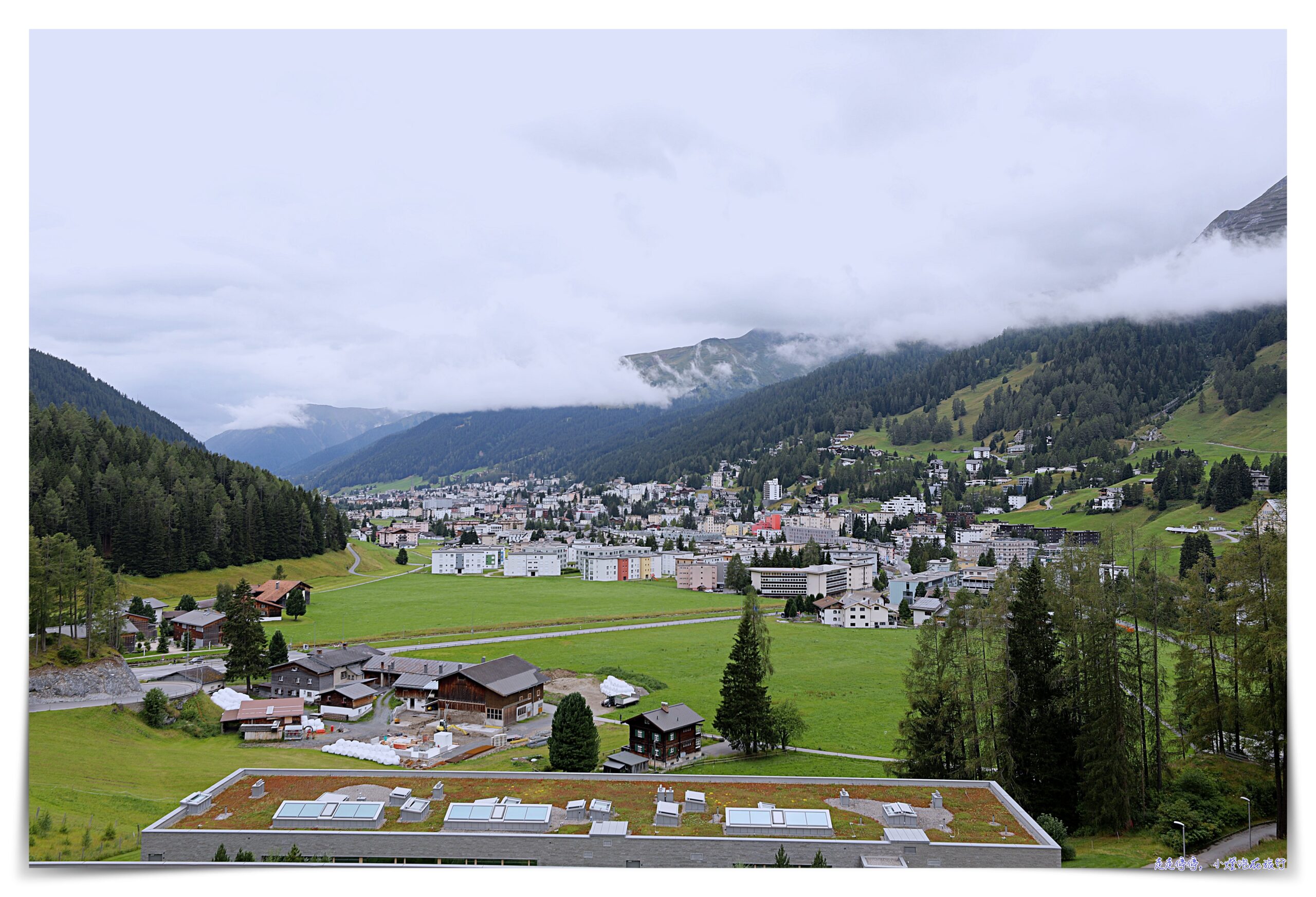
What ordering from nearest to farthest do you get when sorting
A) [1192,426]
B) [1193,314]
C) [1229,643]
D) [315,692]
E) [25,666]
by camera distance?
1. [25,666]
2. [1229,643]
3. [315,692]
4. [1192,426]
5. [1193,314]

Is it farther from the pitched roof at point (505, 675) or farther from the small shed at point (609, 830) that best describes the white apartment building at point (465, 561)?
the small shed at point (609, 830)

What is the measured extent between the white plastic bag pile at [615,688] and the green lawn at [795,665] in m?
0.58

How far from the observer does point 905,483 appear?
99.2 metres

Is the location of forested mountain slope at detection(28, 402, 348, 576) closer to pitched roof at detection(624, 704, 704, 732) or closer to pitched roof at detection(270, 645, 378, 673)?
pitched roof at detection(270, 645, 378, 673)

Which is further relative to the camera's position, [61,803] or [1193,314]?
[1193,314]

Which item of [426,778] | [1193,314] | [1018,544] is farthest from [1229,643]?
[1193,314]

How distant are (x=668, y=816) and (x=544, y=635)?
24.6 metres

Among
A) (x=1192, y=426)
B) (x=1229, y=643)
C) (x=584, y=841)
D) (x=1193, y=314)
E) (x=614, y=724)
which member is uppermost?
(x=1193, y=314)

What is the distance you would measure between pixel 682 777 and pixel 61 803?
10.6 meters

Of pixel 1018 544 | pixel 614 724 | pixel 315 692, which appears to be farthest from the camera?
pixel 1018 544

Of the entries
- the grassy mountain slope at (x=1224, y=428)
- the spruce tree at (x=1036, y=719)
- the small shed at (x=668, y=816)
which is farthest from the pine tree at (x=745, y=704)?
the grassy mountain slope at (x=1224, y=428)

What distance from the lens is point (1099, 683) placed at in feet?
49.0

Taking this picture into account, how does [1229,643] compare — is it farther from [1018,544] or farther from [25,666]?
[1018,544]

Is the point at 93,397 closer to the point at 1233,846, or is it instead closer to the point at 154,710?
the point at 154,710
